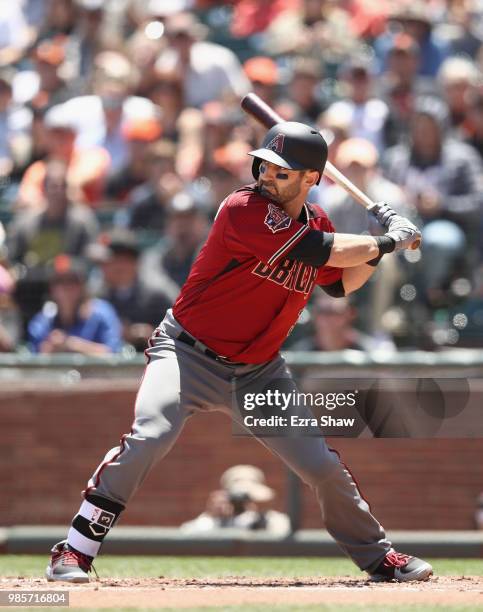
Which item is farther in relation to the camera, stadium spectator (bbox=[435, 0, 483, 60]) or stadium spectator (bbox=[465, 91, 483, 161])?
stadium spectator (bbox=[435, 0, 483, 60])

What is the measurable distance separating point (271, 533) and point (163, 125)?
14.3ft

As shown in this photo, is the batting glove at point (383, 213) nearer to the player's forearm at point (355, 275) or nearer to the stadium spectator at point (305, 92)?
the player's forearm at point (355, 275)

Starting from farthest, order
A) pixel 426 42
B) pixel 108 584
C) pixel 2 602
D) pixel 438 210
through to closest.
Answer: pixel 426 42 → pixel 438 210 → pixel 108 584 → pixel 2 602

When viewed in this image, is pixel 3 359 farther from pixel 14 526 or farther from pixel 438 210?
pixel 438 210

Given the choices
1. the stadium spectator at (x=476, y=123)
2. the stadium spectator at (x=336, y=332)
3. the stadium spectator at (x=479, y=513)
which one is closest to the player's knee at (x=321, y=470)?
the stadium spectator at (x=479, y=513)

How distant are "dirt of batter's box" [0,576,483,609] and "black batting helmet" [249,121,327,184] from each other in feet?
5.38

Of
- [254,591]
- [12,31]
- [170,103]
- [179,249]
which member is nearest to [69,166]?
[170,103]

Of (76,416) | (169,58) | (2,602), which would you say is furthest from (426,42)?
(2,602)

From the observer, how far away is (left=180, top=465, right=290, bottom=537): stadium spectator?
7.58m

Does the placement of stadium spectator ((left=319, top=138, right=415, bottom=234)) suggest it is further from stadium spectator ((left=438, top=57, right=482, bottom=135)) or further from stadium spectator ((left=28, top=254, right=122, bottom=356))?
stadium spectator ((left=28, top=254, right=122, bottom=356))

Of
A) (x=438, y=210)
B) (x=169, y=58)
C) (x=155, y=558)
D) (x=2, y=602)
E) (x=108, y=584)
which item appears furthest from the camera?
(x=169, y=58)

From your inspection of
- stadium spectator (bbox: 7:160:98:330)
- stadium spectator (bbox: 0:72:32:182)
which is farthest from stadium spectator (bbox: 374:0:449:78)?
stadium spectator (bbox: 0:72:32:182)

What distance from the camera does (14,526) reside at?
7.93 metres

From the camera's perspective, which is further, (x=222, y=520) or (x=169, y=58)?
(x=169, y=58)
